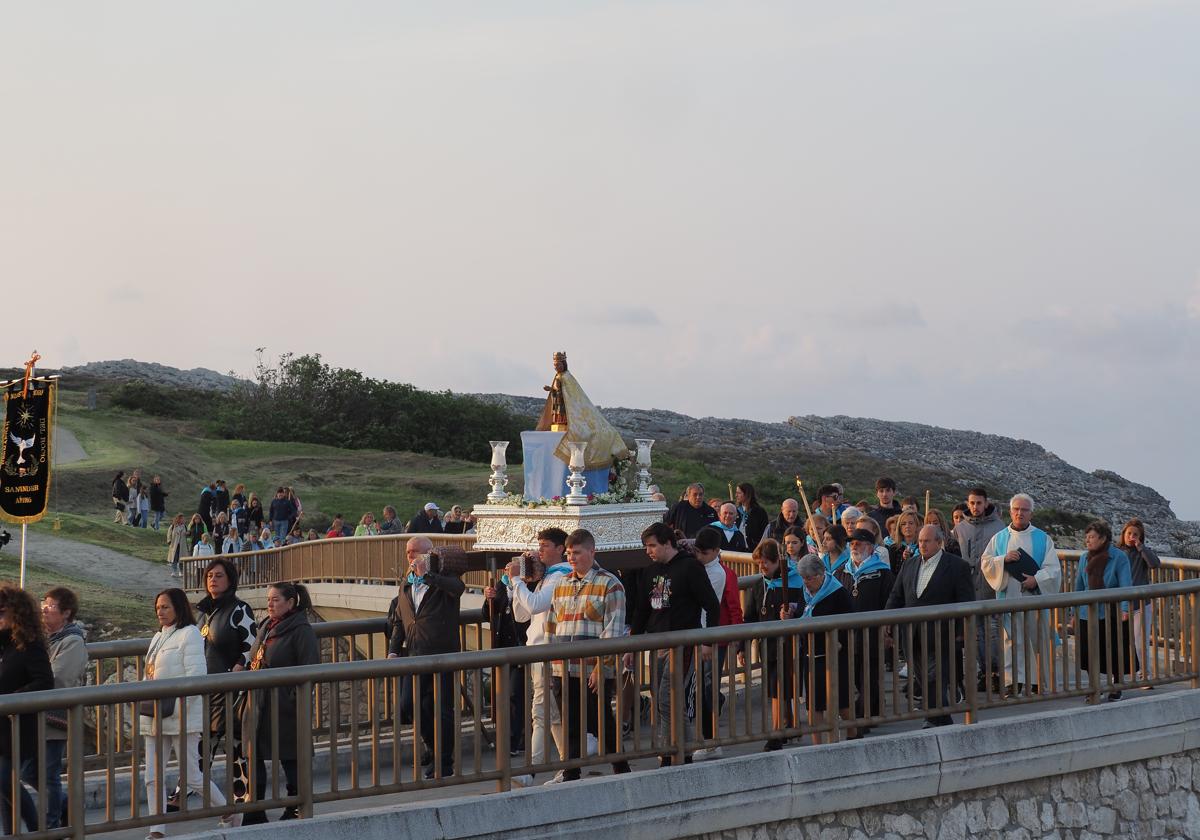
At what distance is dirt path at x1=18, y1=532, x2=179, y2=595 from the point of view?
35719 millimetres

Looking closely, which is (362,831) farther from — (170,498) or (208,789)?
(170,498)

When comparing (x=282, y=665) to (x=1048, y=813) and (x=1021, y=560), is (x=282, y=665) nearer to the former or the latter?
(x=1048, y=813)

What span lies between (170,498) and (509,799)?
5105cm

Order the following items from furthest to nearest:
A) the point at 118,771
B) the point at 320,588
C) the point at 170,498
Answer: the point at 170,498, the point at 320,588, the point at 118,771

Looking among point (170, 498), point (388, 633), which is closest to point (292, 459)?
Result: point (170, 498)

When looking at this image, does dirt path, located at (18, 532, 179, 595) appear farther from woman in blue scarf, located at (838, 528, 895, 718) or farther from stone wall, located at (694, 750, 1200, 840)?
stone wall, located at (694, 750, 1200, 840)

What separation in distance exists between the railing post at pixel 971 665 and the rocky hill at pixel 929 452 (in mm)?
55947

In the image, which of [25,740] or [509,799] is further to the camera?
[509,799]

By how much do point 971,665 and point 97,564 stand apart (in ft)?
102

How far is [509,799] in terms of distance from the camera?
8.02 meters

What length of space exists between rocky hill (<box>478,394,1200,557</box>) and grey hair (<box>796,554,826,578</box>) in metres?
55.7

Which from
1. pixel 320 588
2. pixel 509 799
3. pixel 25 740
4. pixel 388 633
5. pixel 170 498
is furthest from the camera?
pixel 170 498

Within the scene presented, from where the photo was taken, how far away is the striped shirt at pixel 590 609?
9.90 metres

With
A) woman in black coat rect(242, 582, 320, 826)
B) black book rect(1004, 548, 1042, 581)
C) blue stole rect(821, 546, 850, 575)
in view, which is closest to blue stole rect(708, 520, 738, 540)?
black book rect(1004, 548, 1042, 581)
